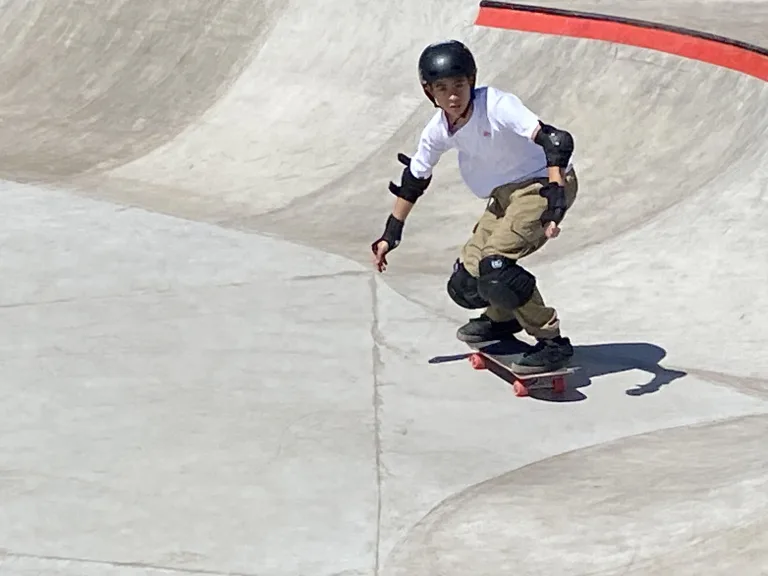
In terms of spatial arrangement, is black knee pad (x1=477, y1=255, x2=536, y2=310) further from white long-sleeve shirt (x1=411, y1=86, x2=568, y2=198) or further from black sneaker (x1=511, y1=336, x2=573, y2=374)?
white long-sleeve shirt (x1=411, y1=86, x2=568, y2=198)

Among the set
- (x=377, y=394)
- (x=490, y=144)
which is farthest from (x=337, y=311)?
(x=490, y=144)

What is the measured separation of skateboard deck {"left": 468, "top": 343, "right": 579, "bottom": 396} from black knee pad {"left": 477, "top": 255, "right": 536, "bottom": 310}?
0.40m

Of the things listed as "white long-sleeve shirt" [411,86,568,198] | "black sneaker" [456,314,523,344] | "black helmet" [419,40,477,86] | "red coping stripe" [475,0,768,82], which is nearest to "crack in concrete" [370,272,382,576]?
"black sneaker" [456,314,523,344]

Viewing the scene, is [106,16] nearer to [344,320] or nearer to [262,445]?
[344,320]

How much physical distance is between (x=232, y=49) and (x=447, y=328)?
5.75 m

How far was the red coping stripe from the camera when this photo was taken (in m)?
9.42

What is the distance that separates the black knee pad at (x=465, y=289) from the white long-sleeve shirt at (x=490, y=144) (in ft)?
1.38

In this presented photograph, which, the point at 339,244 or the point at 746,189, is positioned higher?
the point at 746,189

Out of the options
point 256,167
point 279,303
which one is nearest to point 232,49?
Result: point 256,167

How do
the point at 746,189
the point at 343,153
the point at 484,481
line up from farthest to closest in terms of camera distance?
the point at 343,153, the point at 746,189, the point at 484,481

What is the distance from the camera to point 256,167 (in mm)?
10156

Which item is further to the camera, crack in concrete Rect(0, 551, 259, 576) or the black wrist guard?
the black wrist guard

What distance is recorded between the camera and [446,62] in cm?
577

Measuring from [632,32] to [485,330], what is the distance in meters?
4.40
